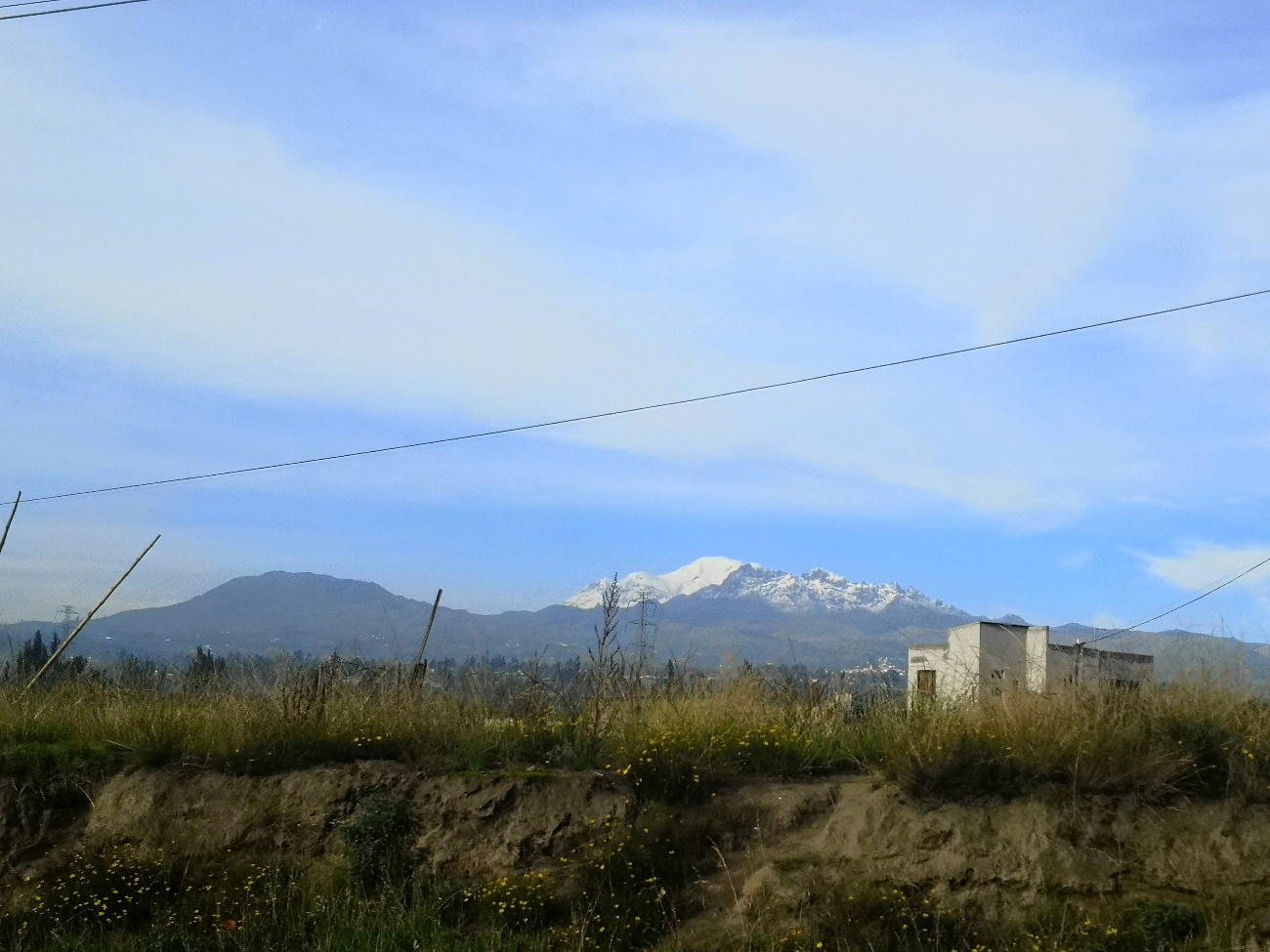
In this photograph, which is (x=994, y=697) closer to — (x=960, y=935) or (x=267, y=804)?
(x=960, y=935)

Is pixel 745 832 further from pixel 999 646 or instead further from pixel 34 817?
pixel 999 646

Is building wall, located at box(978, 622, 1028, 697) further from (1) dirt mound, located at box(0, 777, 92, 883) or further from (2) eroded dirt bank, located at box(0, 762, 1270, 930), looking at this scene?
(1) dirt mound, located at box(0, 777, 92, 883)

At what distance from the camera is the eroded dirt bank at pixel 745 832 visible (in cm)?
977

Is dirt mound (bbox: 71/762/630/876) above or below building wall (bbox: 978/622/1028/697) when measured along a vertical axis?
below

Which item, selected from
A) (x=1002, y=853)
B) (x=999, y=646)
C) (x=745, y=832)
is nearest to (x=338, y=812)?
(x=745, y=832)

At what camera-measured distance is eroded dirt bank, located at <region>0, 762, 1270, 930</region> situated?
9773mm

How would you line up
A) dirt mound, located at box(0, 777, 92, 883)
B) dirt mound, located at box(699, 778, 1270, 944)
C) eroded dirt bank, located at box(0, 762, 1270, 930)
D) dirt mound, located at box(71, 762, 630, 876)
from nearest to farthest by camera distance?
1. dirt mound, located at box(699, 778, 1270, 944)
2. eroded dirt bank, located at box(0, 762, 1270, 930)
3. dirt mound, located at box(71, 762, 630, 876)
4. dirt mound, located at box(0, 777, 92, 883)

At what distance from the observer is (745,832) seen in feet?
35.4

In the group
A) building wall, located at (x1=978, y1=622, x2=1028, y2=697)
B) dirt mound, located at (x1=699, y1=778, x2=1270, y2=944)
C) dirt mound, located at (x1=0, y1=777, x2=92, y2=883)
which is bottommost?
dirt mound, located at (x1=0, y1=777, x2=92, y2=883)

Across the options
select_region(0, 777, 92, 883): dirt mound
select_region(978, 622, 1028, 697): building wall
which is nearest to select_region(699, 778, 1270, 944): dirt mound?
select_region(0, 777, 92, 883): dirt mound

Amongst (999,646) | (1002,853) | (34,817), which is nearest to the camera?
(1002,853)

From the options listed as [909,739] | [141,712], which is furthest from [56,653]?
[909,739]

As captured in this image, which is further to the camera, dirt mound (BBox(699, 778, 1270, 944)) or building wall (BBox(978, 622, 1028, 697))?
building wall (BBox(978, 622, 1028, 697))

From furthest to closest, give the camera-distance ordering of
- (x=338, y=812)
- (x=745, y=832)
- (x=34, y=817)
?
1. (x=34, y=817)
2. (x=338, y=812)
3. (x=745, y=832)
